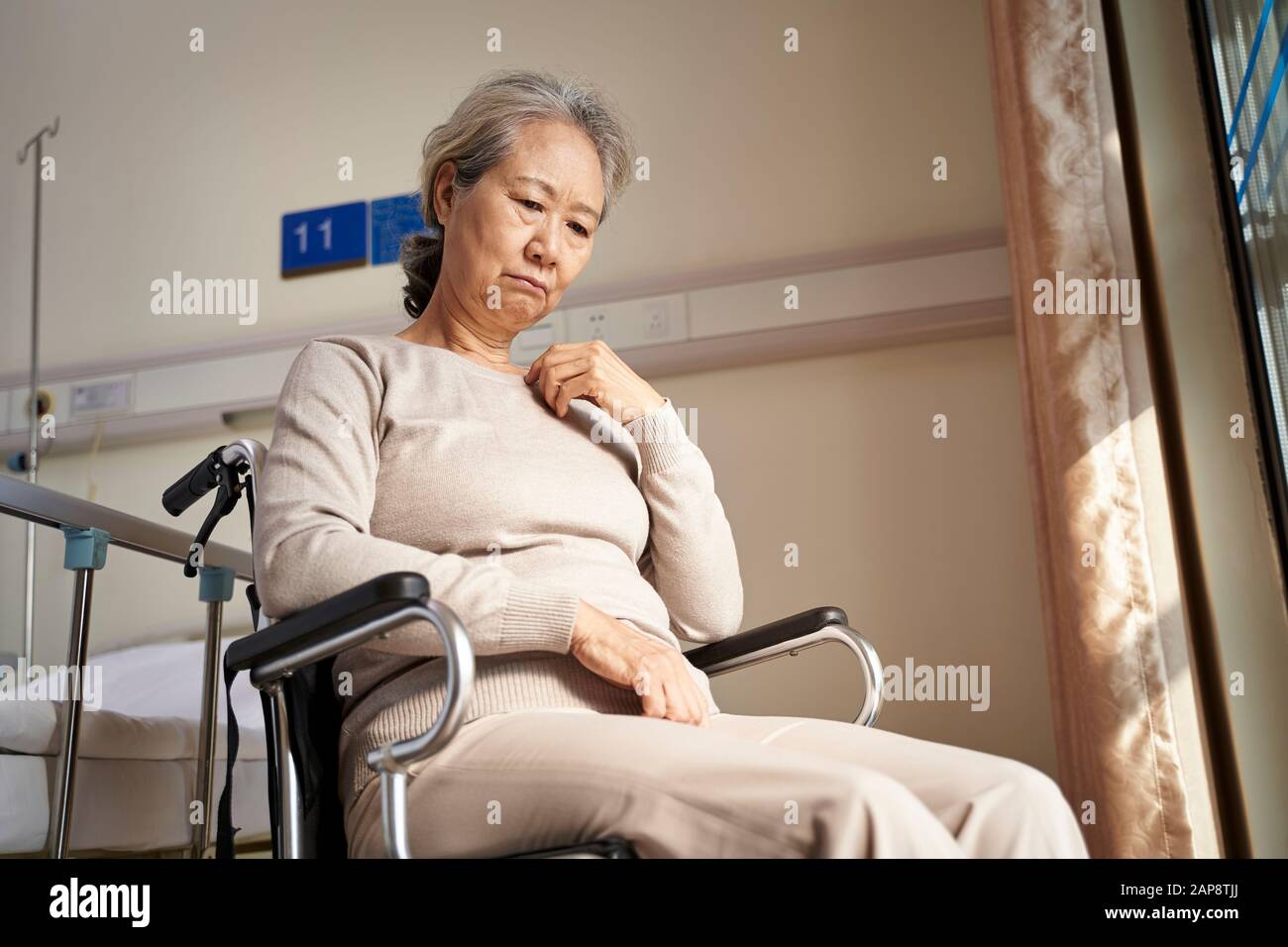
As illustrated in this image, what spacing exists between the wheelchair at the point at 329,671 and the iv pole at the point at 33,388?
191 centimetres

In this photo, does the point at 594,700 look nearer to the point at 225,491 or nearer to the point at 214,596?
the point at 225,491

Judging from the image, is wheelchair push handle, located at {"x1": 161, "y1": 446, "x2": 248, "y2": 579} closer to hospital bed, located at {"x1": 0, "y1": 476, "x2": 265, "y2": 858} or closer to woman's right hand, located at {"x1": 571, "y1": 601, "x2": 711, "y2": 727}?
hospital bed, located at {"x1": 0, "y1": 476, "x2": 265, "y2": 858}

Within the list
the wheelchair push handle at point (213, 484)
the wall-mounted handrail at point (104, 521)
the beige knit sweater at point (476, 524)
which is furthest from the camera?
the wall-mounted handrail at point (104, 521)

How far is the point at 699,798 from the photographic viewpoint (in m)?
0.89

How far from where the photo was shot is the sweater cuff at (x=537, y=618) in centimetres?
107

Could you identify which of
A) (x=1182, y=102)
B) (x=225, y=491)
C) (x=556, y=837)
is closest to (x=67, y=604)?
(x=225, y=491)

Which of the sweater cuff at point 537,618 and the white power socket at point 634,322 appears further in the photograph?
the white power socket at point 634,322

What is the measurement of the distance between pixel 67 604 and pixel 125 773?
5.18 ft

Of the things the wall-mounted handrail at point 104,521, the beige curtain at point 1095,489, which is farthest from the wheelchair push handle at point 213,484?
the beige curtain at point 1095,489

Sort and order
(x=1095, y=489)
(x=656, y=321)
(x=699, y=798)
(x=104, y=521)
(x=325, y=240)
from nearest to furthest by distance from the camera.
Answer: (x=699, y=798) < (x=104, y=521) < (x=1095, y=489) < (x=656, y=321) < (x=325, y=240)

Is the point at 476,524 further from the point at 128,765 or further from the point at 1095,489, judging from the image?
the point at 1095,489

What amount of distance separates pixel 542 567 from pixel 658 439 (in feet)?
0.91

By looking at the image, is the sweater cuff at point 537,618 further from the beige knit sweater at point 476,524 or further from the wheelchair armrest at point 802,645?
the wheelchair armrest at point 802,645

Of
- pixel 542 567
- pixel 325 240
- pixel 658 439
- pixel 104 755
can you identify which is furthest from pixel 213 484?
pixel 325 240
